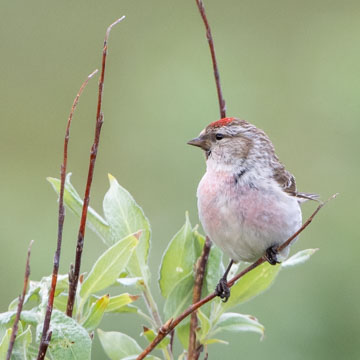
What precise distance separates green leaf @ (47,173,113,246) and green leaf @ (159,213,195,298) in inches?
5.5

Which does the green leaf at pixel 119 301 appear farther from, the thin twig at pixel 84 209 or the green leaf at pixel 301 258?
the green leaf at pixel 301 258

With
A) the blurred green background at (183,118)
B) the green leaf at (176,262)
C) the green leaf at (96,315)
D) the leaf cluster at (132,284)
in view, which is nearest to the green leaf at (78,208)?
the leaf cluster at (132,284)

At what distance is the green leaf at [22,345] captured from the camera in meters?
1.71

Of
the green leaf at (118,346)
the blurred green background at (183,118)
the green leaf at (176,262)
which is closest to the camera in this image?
the green leaf at (118,346)

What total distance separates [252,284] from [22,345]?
0.61 metres

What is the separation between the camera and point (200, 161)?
18.1 ft

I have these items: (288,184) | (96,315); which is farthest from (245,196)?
(96,315)

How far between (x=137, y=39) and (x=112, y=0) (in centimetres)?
103

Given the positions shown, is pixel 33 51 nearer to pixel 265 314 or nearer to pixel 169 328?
pixel 265 314

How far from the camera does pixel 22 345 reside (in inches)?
67.6

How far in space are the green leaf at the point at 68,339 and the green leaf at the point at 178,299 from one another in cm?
34

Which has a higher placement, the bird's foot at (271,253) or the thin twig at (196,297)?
the thin twig at (196,297)

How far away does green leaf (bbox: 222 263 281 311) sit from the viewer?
81.9 inches

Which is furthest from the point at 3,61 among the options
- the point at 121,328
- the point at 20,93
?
the point at 121,328
